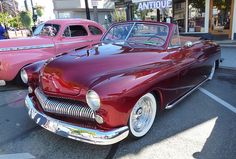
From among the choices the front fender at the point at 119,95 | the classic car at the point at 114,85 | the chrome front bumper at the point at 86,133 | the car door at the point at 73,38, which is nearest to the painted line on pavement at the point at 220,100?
the classic car at the point at 114,85

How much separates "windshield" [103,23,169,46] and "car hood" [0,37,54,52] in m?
2.36

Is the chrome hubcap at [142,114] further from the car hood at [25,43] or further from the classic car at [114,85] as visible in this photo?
the car hood at [25,43]

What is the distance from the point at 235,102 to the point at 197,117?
3.62ft

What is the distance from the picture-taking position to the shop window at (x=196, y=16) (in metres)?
12.7

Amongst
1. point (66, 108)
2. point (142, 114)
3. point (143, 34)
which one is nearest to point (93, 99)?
point (66, 108)

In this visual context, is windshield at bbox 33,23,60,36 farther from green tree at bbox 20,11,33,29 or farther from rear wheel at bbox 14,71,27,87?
green tree at bbox 20,11,33,29

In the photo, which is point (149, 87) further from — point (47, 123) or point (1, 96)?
point (1, 96)

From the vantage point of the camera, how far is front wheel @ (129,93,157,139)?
10.4 ft

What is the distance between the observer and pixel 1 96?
17.9 ft

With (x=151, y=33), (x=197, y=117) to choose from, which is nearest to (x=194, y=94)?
(x=197, y=117)

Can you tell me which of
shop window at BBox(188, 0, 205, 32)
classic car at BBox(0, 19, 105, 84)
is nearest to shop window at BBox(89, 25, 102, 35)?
classic car at BBox(0, 19, 105, 84)

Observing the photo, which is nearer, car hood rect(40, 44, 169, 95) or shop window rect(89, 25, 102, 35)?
car hood rect(40, 44, 169, 95)

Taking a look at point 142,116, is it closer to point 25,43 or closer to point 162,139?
point 162,139

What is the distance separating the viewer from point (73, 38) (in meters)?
6.80
